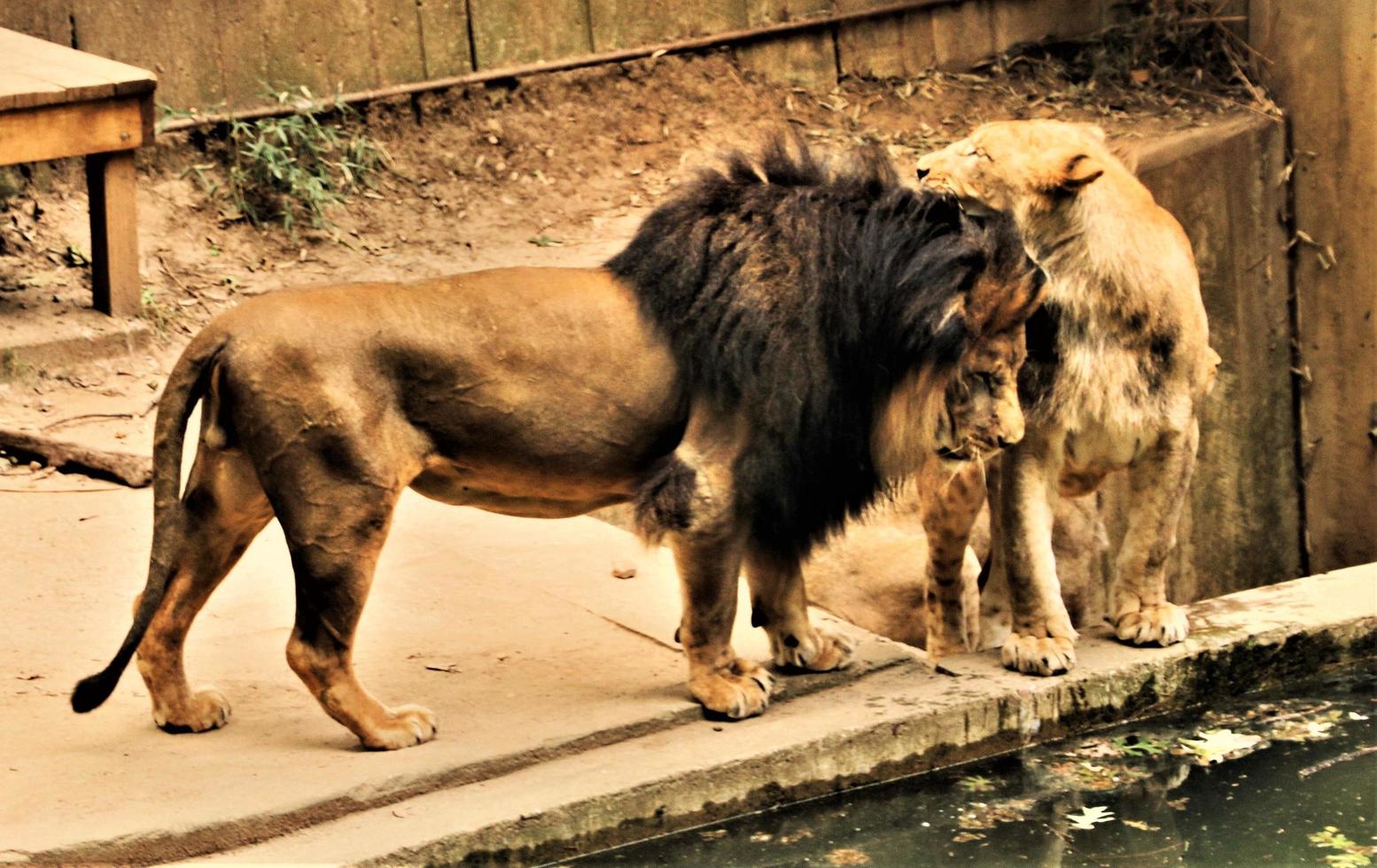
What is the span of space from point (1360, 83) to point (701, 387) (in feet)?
17.2

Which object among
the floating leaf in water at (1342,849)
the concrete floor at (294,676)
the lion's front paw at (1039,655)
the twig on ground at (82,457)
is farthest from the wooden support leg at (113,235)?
Answer: the floating leaf in water at (1342,849)

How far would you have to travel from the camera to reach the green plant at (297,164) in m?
8.59

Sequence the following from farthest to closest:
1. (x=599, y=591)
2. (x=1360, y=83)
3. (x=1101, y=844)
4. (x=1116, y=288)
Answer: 1. (x=1360, y=83)
2. (x=599, y=591)
3. (x=1116, y=288)
4. (x=1101, y=844)

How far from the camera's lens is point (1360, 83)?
834 centimetres

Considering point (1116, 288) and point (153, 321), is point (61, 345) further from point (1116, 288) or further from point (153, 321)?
point (1116, 288)

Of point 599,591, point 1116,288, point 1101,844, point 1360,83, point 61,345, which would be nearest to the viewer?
point 1101,844

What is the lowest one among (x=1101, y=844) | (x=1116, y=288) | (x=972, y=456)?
(x=1101, y=844)

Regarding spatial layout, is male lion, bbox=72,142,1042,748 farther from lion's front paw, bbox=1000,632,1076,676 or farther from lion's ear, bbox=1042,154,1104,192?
lion's front paw, bbox=1000,632,1076,676

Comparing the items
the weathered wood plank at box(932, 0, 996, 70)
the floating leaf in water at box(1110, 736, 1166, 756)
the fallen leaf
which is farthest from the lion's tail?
the weathered wood plank at box(932, 0, 996, 70)

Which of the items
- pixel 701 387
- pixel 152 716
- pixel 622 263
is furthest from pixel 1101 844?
pixel 152 716

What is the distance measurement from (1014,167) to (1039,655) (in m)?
1.28

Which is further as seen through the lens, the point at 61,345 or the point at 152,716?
the point at 61,345

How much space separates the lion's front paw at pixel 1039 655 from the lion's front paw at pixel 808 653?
42cm

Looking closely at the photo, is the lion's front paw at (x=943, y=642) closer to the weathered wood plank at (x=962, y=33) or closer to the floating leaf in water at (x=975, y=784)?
the floating leaf in water at (x=975, y=784)
